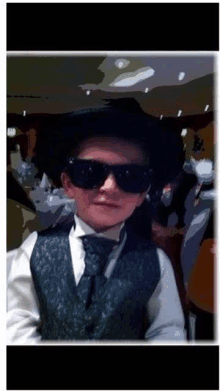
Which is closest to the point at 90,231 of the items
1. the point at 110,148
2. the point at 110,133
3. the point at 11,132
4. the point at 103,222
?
the point at 103,222

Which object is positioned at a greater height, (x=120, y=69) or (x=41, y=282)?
(x=120, y=69)

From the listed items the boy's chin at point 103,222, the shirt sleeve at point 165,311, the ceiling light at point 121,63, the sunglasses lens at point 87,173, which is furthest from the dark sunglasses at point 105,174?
the ceiling light at point 121,63

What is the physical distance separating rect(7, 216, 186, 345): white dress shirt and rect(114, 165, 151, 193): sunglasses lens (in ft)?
1.02

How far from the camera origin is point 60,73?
3.72m

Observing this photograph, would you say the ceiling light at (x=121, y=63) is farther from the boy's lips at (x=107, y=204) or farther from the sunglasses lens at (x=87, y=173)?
the boy's lips at (x=107, y=204)

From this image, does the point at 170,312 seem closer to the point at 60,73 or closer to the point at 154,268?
the point at 154,268

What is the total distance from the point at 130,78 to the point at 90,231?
1104 millimetres

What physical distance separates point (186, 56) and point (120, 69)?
475 millimetres

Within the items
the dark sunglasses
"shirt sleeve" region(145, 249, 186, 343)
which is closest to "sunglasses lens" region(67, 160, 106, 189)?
the dark sunglasses

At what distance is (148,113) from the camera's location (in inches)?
146

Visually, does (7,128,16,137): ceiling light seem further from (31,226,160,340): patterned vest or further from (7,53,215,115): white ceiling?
(31,226,160,340): patterned vest

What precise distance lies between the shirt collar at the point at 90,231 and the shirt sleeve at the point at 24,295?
0.31 metres

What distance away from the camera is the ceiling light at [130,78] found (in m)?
3.71
